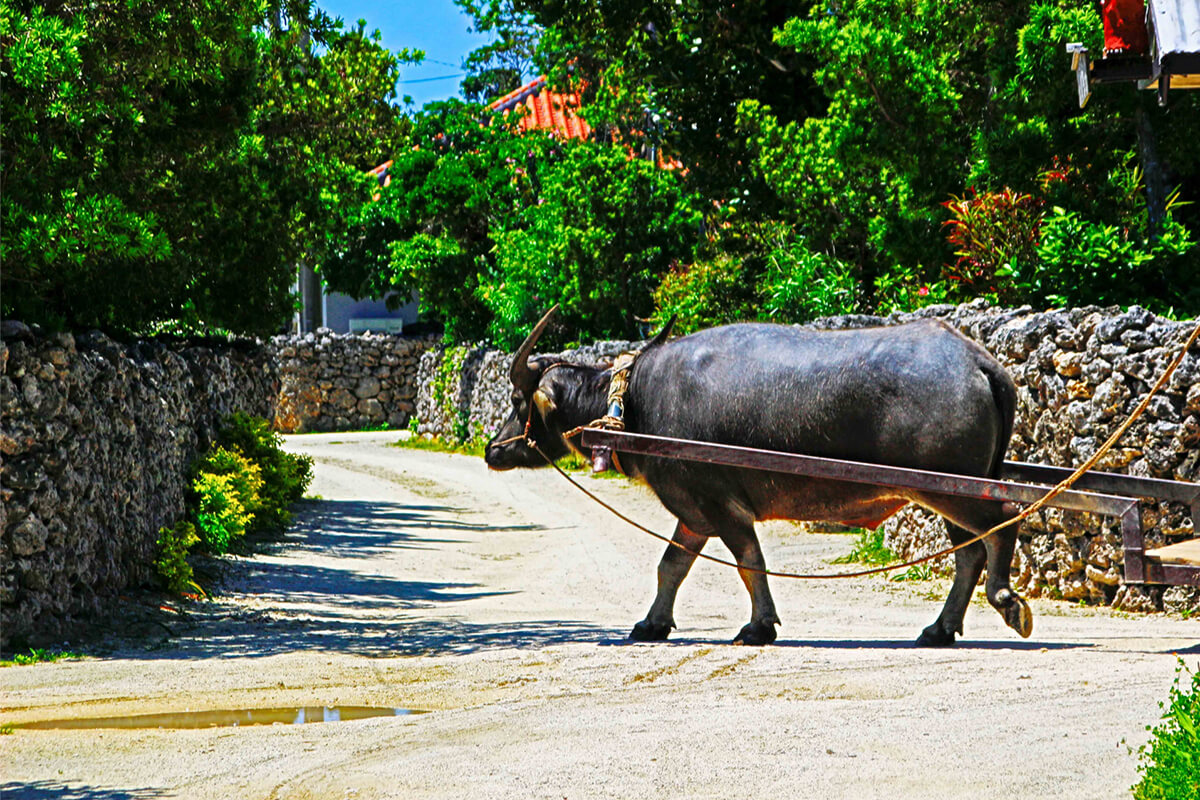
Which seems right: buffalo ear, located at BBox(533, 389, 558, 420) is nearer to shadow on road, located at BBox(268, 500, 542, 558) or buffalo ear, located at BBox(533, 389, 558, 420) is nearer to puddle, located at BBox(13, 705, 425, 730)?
puddle, located at BBox(13, 705, 425, 730)

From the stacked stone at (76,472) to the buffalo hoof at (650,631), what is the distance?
367 cm

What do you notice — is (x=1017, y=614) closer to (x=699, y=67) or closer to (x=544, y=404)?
(x=544, y=404)

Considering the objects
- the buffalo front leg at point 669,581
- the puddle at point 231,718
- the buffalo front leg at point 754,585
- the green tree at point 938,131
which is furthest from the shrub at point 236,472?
the green tree at point 938,131

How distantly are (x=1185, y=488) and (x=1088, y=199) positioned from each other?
21.5 ft

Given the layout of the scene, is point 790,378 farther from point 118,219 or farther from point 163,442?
point 163,442

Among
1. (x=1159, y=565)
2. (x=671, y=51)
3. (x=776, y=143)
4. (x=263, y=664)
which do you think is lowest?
(x=263, y=664)

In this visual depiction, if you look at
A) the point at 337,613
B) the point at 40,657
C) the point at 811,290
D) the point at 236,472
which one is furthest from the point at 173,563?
the point at 811,290

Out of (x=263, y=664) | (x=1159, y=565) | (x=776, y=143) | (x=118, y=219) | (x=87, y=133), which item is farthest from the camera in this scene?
(x=776, y=143)

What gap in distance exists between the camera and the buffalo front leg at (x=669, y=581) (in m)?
8.45

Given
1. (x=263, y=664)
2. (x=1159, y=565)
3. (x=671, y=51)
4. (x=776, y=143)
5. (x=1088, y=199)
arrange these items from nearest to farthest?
(x=1159, y=565), (x=263, y=664), (x=1088, y=199), (x=776, y=143), (x=671, y=51)

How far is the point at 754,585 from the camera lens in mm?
8203

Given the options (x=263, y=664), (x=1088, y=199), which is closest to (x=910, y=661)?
(x=263, y=664)

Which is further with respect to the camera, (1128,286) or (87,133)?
(1128,286)

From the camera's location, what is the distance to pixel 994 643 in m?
7.85
